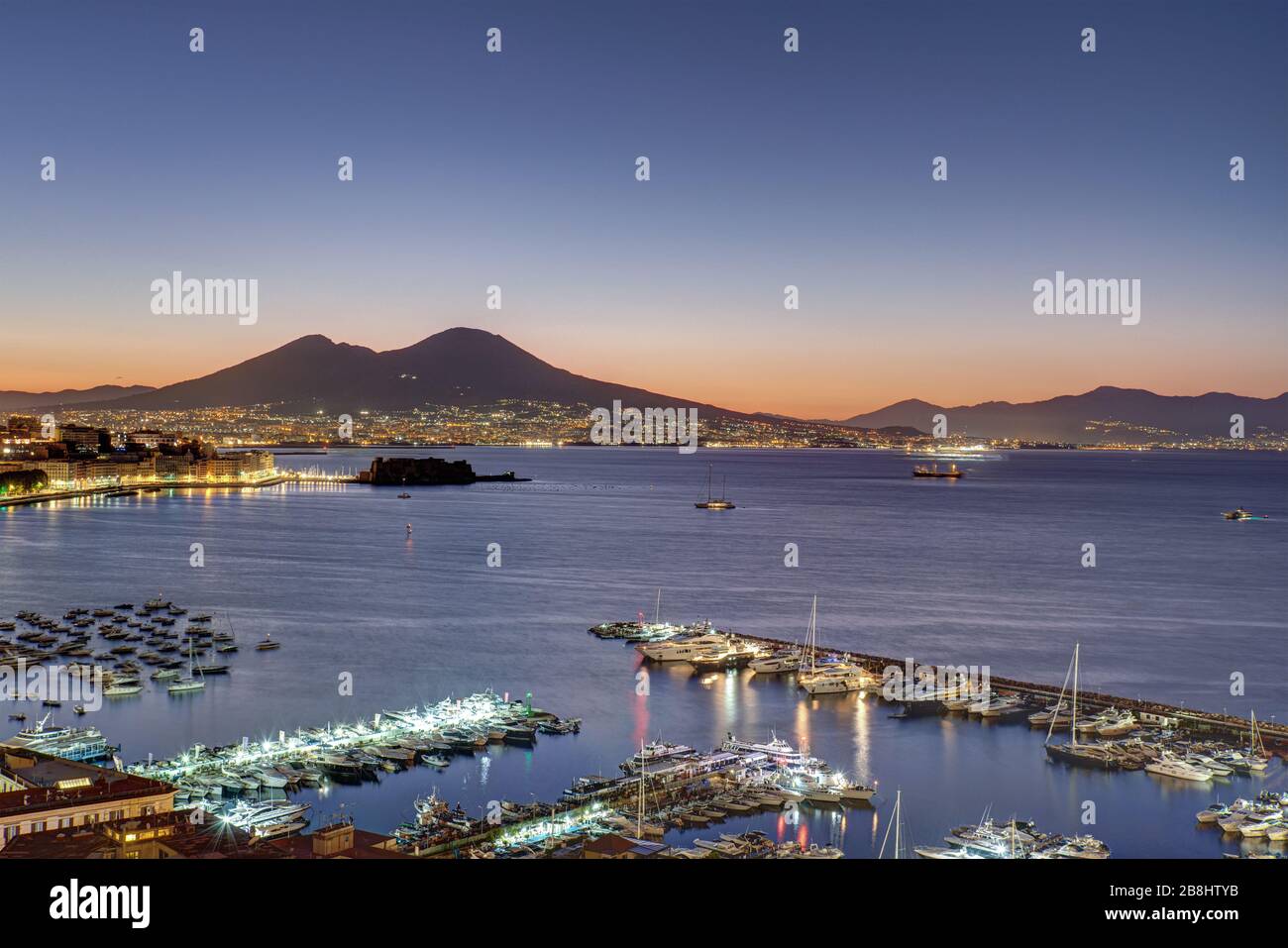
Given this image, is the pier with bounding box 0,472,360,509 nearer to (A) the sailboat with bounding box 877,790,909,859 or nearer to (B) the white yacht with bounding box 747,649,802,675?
(B) the white yacht with bounding box 747,649,802,675

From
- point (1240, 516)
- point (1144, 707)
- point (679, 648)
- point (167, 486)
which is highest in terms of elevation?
point (167, 486)

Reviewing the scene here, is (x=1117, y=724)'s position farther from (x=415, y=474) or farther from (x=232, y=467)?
(x=232, y=467)

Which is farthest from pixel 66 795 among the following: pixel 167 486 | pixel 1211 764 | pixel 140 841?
pixel 167 486

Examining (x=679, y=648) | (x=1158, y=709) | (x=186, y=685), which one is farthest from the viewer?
(x=679, y=648)

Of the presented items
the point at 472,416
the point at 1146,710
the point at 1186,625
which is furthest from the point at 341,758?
the point at 472,416
